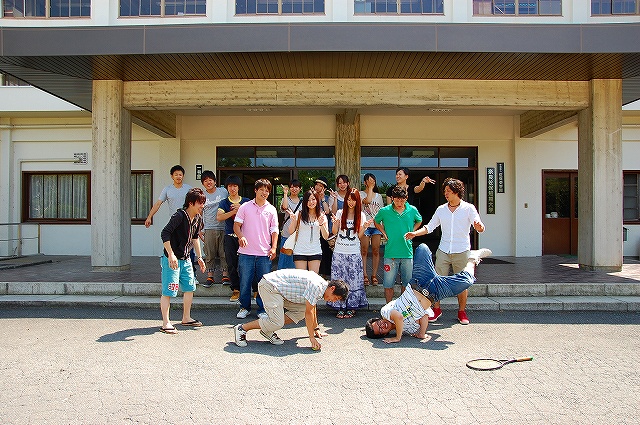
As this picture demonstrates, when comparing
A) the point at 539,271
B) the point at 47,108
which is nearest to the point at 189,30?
the point at 47,108

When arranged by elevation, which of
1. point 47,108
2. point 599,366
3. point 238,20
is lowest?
point 599,366

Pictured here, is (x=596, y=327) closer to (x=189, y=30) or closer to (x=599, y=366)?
(x=599, y=366)

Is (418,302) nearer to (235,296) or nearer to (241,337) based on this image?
(241,337)

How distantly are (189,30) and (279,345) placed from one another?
5286mm

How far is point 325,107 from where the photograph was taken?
979cm

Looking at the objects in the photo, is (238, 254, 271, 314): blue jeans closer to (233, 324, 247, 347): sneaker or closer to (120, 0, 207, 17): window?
(233, 324, 247, 347): sneaker

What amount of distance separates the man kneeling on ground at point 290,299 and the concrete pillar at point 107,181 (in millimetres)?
4969

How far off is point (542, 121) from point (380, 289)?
659 cm

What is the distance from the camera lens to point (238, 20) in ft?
33.3

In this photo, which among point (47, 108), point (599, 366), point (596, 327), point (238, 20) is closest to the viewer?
point (599, 366)

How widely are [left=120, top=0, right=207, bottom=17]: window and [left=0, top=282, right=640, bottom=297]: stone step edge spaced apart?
19.3ft

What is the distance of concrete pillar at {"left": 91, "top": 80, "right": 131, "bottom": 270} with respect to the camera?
360 inches

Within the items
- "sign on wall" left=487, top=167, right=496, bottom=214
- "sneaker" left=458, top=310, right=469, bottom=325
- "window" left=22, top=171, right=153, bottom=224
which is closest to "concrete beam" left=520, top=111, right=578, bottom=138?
"sign on wall" left=487, top=167, right=496, bottom=214

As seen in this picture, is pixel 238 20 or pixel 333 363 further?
pixel 238 20
